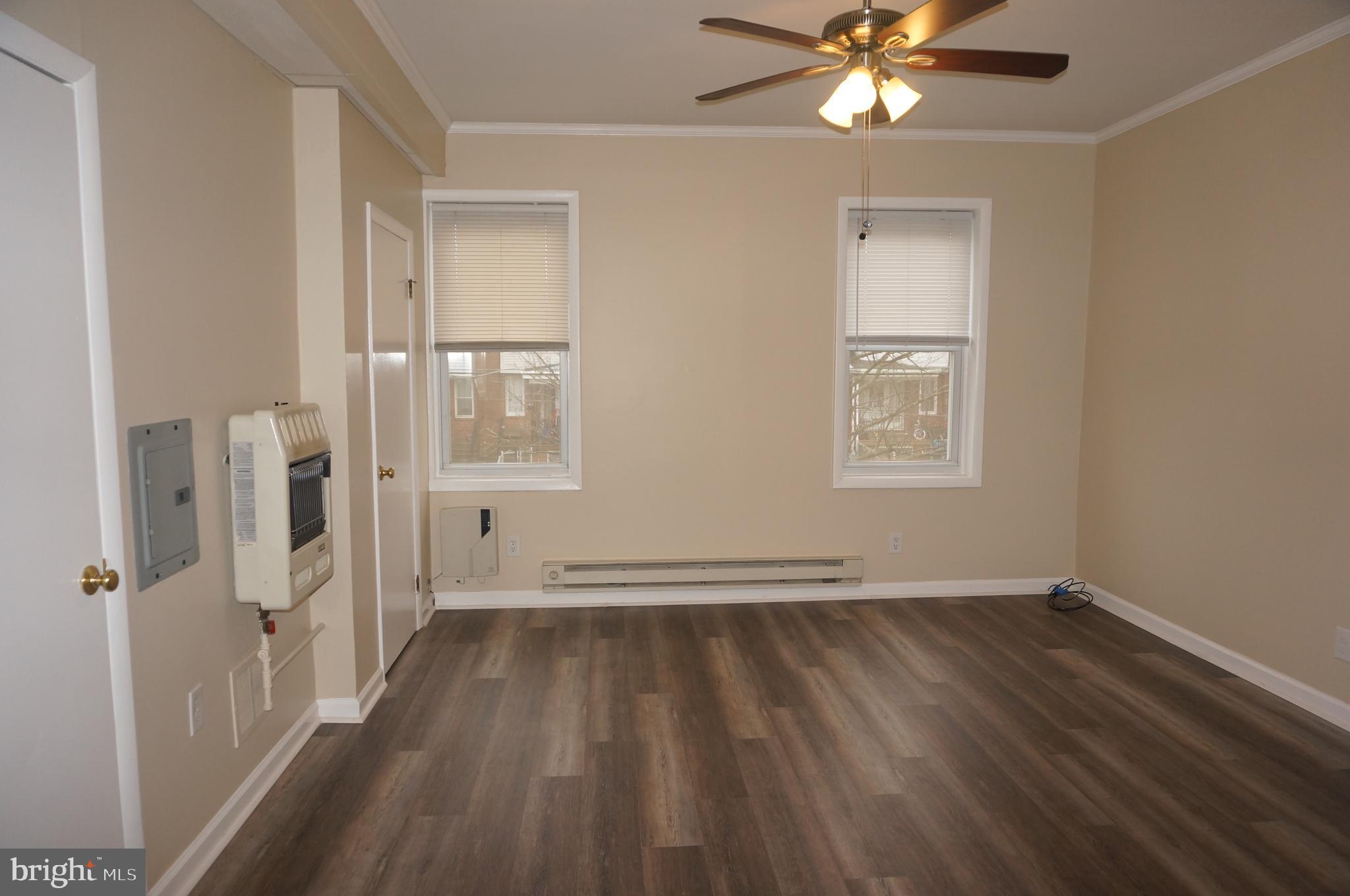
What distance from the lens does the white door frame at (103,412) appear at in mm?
1595

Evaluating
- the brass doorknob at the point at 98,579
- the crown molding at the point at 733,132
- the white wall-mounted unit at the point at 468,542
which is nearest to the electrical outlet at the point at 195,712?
the brass doorknob at the point at 98,579

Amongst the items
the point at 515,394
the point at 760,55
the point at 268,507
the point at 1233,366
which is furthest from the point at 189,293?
the point at 1233,366

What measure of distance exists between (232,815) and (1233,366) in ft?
14.6

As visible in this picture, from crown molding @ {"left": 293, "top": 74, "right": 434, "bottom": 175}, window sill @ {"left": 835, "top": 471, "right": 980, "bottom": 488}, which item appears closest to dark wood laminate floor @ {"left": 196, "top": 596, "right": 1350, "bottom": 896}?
window sill @ {"left": 835, "top": 471, "right": 980, "bottom": 488}

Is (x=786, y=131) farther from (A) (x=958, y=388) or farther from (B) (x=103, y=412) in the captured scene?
(B) (x=103, y=412)

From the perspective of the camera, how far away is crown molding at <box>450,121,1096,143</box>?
13.2ft

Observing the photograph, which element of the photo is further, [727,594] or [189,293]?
[727,594]

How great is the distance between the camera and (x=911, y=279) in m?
4.36

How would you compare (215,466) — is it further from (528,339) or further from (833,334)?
(833,334)

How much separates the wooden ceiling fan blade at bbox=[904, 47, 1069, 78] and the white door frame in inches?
83.9

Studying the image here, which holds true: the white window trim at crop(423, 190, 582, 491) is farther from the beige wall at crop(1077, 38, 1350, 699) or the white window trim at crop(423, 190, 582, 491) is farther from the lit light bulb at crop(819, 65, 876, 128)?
the beige wall at crop(1077, 38, 1350, 699)

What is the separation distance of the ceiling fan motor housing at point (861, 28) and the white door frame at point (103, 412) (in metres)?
1.89

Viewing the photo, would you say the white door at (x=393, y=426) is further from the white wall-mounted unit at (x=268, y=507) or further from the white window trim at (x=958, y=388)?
the white window trim at (x=958, y=388)

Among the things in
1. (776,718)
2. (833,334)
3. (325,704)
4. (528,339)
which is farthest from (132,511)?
(833,334)
